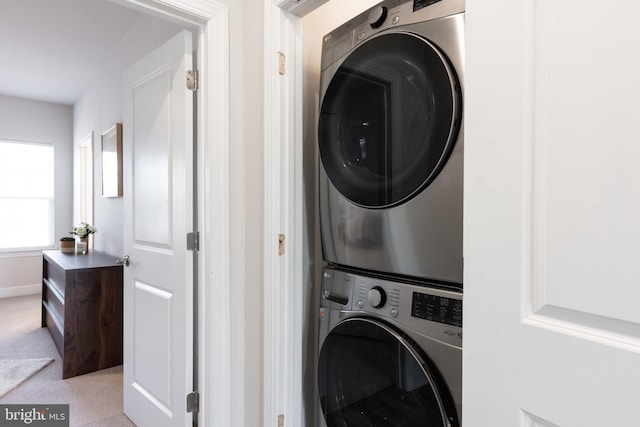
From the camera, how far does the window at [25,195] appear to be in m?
4.92

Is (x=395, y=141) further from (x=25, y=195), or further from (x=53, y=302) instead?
(x=25, y=195)

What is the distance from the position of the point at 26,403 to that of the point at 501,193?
304cm

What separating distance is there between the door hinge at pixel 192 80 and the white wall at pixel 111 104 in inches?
36.1

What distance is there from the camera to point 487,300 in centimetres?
69

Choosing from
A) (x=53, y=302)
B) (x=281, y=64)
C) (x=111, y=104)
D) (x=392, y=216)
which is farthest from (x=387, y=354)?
(x=111, y=104)

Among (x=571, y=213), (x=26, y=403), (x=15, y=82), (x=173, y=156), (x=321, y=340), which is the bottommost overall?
(x=26, y=403)

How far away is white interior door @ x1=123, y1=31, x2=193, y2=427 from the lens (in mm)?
1661

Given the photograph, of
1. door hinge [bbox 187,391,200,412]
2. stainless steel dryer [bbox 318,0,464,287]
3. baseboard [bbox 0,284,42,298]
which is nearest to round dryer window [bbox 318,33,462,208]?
stainless steel dryer [bbox 318,0,464,287]

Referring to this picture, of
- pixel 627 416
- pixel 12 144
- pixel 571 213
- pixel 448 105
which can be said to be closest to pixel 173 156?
pixel 448 105

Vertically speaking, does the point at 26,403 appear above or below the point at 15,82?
below

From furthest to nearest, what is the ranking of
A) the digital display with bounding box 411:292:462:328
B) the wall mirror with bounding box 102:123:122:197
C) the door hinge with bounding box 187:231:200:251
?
the wall mirror with bounding box 102:123:122:197, the door hinge with bounding box 187:231:200:251, the digital display with bounding box 411:292:462:328

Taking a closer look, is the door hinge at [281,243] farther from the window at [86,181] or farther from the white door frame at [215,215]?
the window at [86,181]

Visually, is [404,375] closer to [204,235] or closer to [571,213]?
[571,213]

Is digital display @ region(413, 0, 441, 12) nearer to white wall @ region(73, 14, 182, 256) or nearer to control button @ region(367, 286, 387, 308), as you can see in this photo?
control button @ region(367, 286, 387, 308)
